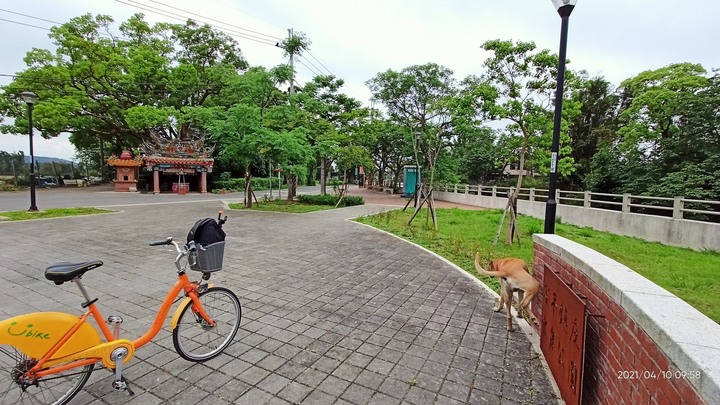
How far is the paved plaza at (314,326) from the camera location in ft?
8.43

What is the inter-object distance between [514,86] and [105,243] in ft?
32.5

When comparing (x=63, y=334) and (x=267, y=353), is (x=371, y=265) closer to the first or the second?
(x=267, y=353)

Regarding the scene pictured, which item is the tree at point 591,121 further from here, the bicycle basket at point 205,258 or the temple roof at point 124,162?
the temple roof at point 124,162

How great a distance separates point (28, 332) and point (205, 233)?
1162 millimetres

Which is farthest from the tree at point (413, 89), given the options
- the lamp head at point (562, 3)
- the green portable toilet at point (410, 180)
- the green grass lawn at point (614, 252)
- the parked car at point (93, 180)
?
the parked car at point (93, 180)

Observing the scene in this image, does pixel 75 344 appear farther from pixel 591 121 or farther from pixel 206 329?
pixel 591 121

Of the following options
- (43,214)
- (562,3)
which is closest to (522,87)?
(562,3)

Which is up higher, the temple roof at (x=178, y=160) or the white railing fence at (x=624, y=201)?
the temple roof at (x=178, y=160)

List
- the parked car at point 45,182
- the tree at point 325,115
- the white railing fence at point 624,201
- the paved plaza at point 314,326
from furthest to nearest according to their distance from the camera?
1. the parked car at point 45,182
2. the tree at point 325,115
3. the white railing fence at point 624,201
4. the paved plaza at point 314,326

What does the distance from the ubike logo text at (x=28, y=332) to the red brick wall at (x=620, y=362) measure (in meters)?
3.29

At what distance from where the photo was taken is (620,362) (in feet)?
5.97

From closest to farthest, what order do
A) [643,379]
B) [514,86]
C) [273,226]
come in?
[643,379] < [514,86] < [273,226]

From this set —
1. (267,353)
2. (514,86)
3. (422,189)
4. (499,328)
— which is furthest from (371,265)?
Result: (422,189)

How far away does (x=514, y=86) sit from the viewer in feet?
27.1
